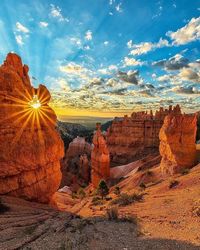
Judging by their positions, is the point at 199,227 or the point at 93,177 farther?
the point at 93,177

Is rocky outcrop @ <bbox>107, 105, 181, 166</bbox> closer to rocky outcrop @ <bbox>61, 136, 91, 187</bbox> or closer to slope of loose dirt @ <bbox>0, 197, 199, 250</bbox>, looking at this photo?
rocky outcrop @ <bbox>61, 136, 91, 187</bbox>

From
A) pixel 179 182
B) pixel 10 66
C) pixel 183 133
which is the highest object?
pixel 10 66

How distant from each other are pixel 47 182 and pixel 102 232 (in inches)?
373

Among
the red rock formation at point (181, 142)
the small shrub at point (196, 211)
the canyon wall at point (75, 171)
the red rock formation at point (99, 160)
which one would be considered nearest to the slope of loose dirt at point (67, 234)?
→ the small shrub at point (196, 211)

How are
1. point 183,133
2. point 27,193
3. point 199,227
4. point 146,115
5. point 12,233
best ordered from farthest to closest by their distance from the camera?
point 146,115, point 183,133, point 27,193, point 199,227, point 12,233

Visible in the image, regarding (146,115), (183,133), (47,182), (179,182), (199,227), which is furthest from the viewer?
(146,115)

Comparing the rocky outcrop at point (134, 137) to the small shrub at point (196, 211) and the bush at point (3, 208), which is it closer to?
the small shrub at point (196, 211)

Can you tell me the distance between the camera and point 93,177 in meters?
56.2

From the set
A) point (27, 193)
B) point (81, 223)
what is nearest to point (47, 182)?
point (27, 193)

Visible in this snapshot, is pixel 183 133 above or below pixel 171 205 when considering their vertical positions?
above

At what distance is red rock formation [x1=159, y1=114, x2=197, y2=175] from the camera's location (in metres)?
32.9

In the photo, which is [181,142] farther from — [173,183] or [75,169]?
[75,169]

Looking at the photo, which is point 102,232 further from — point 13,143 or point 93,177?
point 93,177

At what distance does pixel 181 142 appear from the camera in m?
33.8
